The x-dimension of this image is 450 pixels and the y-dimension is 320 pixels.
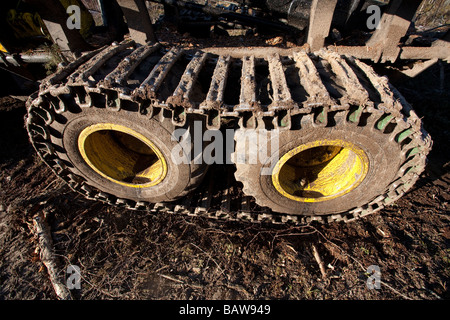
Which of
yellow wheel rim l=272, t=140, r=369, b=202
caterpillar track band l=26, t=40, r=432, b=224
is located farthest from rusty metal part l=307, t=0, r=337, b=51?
yellow wheel rim l=272, t=140, r=369, b=202

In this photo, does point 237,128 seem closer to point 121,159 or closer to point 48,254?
point 121,159

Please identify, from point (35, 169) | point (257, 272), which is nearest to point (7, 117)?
point (35, 169)

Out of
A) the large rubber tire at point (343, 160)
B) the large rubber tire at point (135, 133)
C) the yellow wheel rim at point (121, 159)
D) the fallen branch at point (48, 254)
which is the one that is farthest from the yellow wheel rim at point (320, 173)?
Answer: the fallen branch at point (48, 254)

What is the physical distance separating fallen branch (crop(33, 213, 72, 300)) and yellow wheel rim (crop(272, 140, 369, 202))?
2543 millimetres

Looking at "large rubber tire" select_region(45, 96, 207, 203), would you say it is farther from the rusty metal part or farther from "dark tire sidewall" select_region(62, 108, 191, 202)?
the rusty metal part

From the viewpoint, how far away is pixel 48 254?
287 cm

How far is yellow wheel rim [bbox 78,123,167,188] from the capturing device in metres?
2.74

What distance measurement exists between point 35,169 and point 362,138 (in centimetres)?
458

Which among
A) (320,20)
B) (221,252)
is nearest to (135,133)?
(221,252)

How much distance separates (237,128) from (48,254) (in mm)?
2630

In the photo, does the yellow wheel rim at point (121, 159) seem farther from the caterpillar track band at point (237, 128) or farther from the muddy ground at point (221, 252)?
the muddy ground at point (221, 252)

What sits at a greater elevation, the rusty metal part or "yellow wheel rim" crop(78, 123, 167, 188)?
the rusty metal part

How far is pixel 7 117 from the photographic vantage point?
4.76 meters
